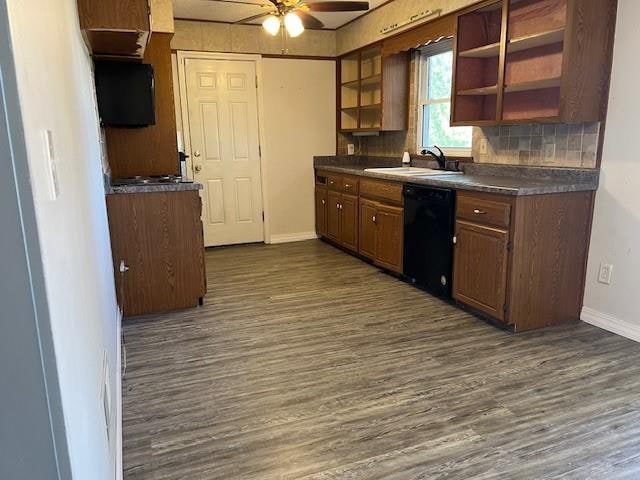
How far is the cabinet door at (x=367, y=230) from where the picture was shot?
4.30 metres

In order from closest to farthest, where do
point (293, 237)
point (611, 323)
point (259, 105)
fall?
point (611, 323), point (259, 105), point (293, 237)

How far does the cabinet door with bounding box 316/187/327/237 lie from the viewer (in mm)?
5385

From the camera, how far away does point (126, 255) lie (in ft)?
10.1

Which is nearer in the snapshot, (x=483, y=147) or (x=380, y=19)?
(x=483, y=147)

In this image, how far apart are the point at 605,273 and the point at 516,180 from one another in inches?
32.2

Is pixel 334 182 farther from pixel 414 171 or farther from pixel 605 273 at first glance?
pixel 605 273

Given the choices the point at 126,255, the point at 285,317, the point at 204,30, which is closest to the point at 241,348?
the point at 285,317

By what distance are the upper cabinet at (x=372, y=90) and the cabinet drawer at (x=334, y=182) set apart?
62cm

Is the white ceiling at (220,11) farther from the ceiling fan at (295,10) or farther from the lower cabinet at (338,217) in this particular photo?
the lower cabinet at (338,217)

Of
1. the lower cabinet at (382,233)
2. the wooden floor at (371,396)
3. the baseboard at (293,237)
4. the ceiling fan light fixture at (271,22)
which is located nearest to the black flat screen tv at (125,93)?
the ceiling fan light fixture at (271,22)

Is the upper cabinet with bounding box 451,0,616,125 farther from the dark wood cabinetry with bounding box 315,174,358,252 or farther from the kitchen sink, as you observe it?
the dark wood cabinetry with bounding box 315,174,358,252

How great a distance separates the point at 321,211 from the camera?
5.50 metres

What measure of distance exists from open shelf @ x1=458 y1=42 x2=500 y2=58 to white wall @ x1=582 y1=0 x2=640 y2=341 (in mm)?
765

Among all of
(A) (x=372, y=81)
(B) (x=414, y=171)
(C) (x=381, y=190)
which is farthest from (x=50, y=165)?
(A) (x=372, y=81)
